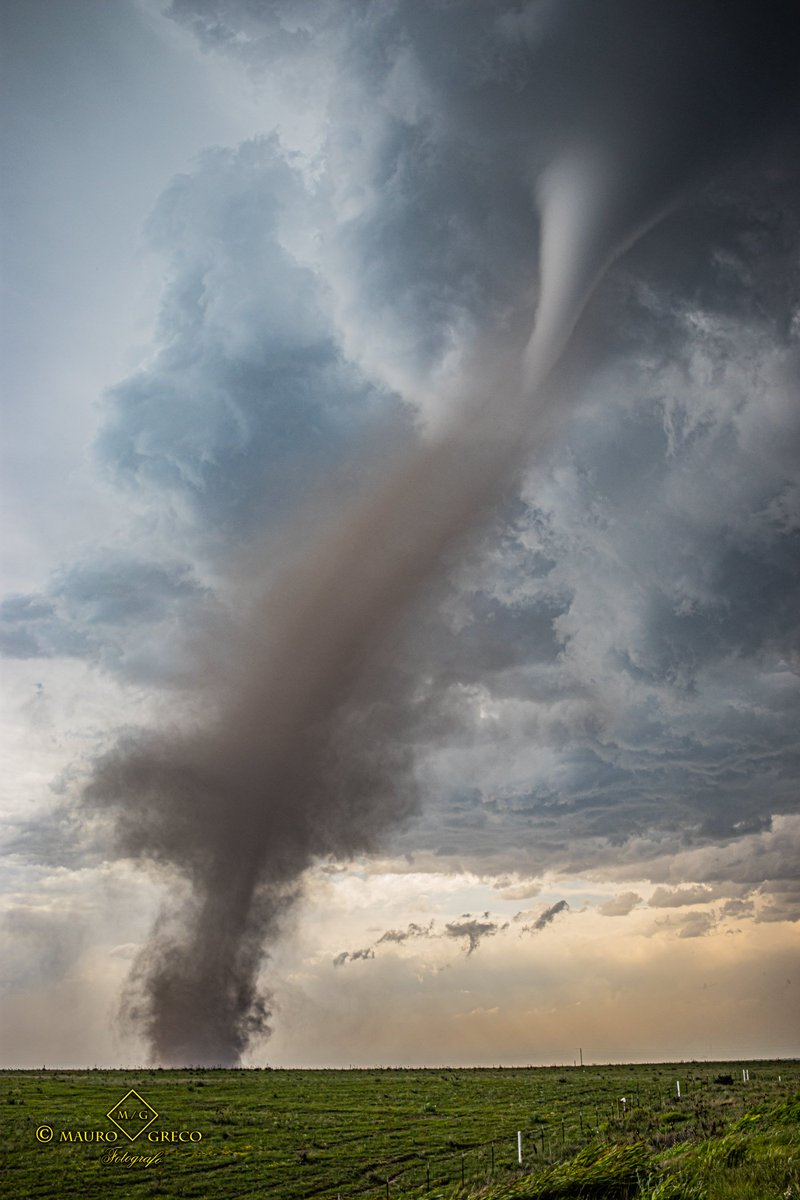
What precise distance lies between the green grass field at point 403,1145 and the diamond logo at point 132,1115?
351 millimetres

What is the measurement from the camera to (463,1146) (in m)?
52.2

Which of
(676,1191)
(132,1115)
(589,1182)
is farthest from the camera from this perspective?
(132,1115)

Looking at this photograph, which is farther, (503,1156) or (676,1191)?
(503,1156)

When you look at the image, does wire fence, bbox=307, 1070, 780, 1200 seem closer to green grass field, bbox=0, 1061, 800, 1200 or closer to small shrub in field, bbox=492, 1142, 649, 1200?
green grass field, bbox=0, 1061, 800, 1200

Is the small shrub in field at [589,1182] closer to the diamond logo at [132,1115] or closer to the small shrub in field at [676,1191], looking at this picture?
the small shrub in field at [676,1191]

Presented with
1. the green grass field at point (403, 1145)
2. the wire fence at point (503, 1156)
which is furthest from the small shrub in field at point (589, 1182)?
the wire fence at point (503, 1156)

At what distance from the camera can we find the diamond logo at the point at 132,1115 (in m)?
59.2

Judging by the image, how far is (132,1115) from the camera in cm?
6681

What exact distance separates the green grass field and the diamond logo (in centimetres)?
35

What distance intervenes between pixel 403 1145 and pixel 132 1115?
89.5ft

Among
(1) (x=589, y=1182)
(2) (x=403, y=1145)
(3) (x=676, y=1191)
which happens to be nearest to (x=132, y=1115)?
(2) (x=403, y=1145)

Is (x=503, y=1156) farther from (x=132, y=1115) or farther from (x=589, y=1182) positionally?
(x=132, y=1115)

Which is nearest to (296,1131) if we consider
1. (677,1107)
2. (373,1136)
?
(373,1136)

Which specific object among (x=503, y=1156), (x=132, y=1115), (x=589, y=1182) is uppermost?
(x=589, y=1182)
